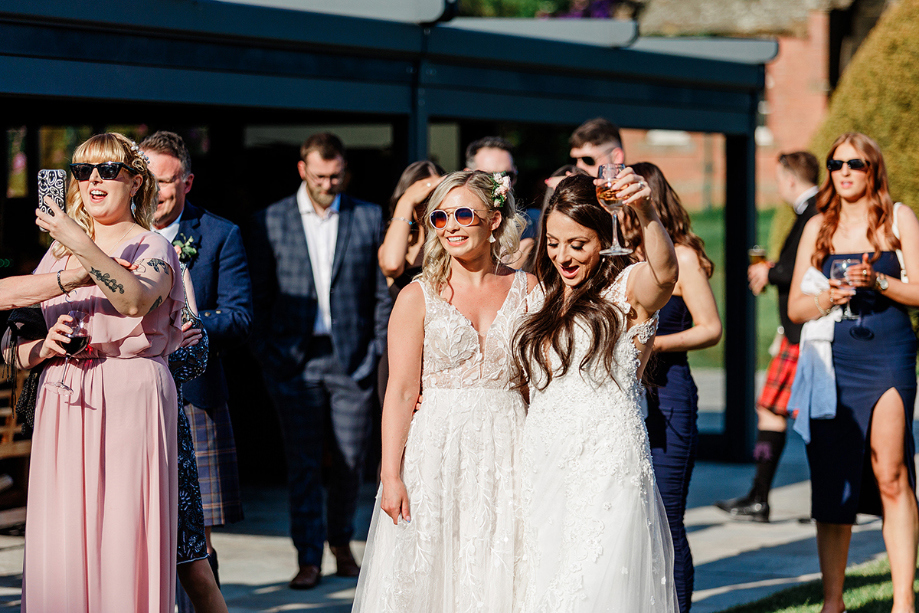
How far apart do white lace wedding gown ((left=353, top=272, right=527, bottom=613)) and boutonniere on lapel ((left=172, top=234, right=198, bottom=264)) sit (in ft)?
4.63

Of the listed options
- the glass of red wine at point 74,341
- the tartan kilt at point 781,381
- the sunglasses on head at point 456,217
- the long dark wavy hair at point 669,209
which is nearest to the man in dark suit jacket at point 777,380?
the tartan kilt at point 781,381

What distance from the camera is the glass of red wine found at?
11.4ft

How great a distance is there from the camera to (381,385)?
5523 mm

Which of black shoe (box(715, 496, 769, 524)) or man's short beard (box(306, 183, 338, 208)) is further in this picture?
black shoe (box(715, 496, 769, 524))

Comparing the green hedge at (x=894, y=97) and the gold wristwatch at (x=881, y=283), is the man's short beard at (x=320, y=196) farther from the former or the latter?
the green hedge at (x=894, y=97)

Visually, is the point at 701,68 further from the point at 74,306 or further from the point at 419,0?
the point at 74,306

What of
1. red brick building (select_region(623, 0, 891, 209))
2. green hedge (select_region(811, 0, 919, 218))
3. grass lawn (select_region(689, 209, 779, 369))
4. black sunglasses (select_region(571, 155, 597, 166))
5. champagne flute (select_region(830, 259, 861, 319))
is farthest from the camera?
red brick building (select_region(623, 0, 891, 209))

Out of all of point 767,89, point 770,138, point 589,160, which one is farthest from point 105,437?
point 770,138

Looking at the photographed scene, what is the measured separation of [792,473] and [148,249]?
21.2 feet

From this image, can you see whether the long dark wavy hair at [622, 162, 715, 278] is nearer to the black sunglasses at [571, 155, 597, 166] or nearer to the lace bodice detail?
the black sunglasses at [571, 155, 597, 166]

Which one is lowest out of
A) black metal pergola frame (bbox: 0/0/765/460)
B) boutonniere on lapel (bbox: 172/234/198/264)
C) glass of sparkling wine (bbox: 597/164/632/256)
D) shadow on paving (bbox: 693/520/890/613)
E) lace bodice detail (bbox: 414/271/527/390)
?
shadow on paving (bbox: 693/520/890/613)

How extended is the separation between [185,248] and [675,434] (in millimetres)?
2115

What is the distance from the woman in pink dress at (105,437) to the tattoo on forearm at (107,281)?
10cm

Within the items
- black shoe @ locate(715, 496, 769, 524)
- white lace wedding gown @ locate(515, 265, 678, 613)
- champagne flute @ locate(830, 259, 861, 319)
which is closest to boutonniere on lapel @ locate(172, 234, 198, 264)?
white lace wedding gown @ locate(515, 265, 678, 613)
